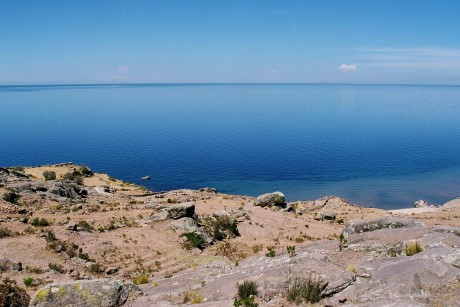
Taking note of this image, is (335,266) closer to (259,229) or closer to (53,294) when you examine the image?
(53,294)

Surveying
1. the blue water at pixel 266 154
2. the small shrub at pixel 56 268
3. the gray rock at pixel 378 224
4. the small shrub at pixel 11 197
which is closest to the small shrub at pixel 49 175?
the blue water at pixel 266 154

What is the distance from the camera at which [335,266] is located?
1444cm

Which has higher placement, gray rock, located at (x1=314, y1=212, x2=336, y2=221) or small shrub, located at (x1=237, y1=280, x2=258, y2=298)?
small shrub, located at (x1=237, y1=280, x2=258, y2=298)

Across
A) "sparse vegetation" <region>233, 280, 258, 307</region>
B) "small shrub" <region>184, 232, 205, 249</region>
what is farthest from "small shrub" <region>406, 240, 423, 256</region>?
"small shrub" <region>184, 232, 205, 249</region>

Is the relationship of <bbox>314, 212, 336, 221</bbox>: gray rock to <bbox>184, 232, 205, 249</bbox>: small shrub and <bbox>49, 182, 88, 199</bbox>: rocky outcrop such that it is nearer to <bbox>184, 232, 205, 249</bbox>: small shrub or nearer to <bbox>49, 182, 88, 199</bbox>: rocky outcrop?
<bbox>184, 232, 205, 249</bbox>: small shrub

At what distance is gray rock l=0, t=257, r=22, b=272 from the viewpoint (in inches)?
833

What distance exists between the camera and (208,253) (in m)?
28.6

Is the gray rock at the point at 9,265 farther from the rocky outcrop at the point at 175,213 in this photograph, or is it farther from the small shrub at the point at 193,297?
the rocky outcrop at the point at 175,213

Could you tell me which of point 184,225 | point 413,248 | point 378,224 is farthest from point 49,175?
point 413,248

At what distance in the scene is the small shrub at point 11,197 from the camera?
3566 cm

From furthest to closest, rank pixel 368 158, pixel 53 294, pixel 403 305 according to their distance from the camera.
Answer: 1. pixel 368 158
2. pixel 53 294
3. pixel 403 305

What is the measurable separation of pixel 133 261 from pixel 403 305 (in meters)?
19.7

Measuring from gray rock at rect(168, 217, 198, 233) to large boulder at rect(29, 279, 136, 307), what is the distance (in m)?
16.0

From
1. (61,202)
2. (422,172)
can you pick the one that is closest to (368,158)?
(422,172)
